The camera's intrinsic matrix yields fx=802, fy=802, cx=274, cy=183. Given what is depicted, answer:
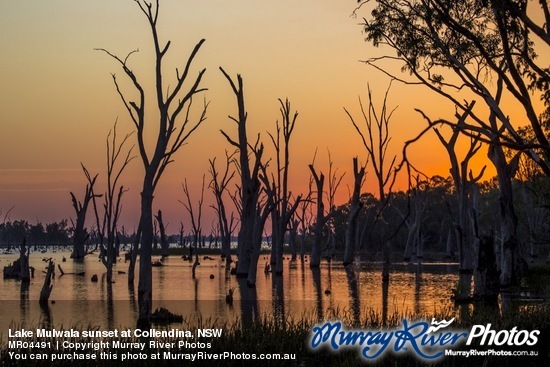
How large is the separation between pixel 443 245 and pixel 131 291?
6901cm

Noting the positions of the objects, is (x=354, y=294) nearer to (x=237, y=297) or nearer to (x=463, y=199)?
(x=237, y=297)

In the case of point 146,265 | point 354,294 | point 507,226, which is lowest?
point 354,294

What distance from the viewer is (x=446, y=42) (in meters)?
20.3

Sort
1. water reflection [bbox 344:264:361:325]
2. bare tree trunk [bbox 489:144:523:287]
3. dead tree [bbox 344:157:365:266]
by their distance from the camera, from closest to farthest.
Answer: water reflection [bbox 344:264:361:325]
bare tree trunk [bbox 489:144:523:287]
dead tree [bbox 344:157:365:266]

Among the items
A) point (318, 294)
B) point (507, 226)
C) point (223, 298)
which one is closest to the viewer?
point (223, 298)

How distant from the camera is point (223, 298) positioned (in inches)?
1174

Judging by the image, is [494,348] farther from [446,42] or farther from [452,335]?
[446,42]

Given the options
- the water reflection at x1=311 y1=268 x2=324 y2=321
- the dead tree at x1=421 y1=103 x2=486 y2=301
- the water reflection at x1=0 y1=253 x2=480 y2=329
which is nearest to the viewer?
the water reflection at x1=311 y1=268 x2=324 y2=321

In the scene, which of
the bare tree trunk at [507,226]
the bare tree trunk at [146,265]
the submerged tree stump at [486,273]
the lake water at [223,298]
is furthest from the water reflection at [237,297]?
the bare tree trunk at [507,226]

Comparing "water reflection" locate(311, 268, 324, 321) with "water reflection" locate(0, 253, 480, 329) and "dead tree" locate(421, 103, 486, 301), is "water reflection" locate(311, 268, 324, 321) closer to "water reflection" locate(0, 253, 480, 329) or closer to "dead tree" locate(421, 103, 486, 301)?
"water reflection" locate(0, 253, 480, 329)

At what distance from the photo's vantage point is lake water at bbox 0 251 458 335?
76.8 feet

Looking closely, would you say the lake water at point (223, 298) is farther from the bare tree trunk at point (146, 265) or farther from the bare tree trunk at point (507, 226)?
the bare tree trunk at point (507, 226)

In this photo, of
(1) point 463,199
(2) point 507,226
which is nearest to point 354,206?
(1) point 463,199

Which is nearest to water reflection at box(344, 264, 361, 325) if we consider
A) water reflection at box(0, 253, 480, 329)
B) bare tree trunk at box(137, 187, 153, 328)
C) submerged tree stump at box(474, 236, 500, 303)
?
water reflection at box(0, 253, 480, 329)
